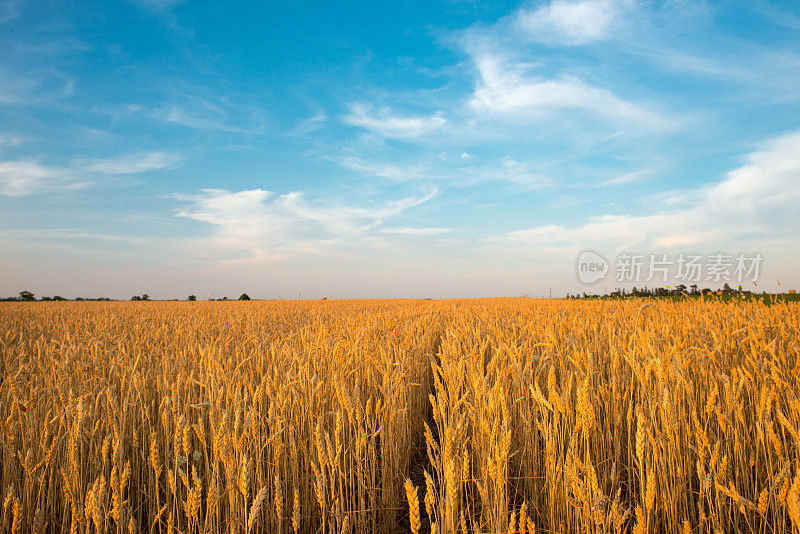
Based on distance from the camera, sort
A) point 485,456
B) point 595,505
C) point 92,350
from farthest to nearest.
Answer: point 92,350, point 485,456, point 595,505

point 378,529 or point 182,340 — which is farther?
point 182,340

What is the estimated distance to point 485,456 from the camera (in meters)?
1.97

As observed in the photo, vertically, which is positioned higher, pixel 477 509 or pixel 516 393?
pixel 516 393

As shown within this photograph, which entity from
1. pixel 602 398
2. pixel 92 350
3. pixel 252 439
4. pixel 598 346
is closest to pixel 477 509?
pixel 602 398

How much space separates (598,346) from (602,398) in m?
1.11

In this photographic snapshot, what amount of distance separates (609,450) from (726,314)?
3994mm

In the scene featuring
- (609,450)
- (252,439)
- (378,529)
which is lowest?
(378,529)

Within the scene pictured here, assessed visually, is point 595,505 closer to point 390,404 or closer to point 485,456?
point 485,456

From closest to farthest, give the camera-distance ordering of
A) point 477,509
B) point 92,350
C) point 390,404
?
point 477,509
point 390,404
point 92,350

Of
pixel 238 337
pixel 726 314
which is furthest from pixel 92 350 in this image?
pixel 726 314

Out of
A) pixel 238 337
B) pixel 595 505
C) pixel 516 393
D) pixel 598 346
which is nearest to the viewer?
pixel 595 505

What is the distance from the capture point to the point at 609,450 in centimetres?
225

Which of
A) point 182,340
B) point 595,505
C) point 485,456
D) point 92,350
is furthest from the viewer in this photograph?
point 182,340

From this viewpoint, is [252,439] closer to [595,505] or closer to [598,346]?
[595,505]
